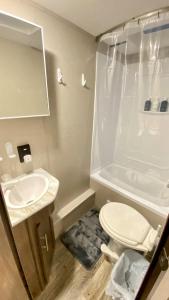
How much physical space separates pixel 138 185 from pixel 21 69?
6.04ft

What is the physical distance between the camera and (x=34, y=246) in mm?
955

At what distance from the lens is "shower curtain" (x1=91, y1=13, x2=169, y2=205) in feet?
4.62

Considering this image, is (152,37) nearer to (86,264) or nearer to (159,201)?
(159,201)

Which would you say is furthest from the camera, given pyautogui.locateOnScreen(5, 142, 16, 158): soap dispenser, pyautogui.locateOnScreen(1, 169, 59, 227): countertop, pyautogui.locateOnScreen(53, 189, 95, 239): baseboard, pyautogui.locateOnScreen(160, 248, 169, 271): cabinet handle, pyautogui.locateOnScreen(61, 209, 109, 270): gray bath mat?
pyautogui.locateOnScreen(53, 189, 95, 239): baseboard

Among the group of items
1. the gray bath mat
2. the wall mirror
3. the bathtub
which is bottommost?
the gray bath mat

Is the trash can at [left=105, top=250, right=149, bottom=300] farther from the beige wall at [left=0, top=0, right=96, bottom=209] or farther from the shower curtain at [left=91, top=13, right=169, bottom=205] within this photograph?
the beige wall at [left=0, top=0, right=96, bottom=209]

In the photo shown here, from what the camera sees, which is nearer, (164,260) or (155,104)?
(164,260)

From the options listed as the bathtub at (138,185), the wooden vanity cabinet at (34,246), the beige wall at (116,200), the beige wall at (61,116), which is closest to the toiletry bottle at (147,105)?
the beige wall at (61,116)

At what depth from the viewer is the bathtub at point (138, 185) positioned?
4.83 feet

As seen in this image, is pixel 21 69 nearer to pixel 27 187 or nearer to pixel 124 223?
pixel 27 187

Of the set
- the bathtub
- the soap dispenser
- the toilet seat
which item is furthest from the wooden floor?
the soap dispenser

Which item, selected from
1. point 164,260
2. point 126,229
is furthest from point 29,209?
point 126,229

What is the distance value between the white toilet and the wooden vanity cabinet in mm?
541

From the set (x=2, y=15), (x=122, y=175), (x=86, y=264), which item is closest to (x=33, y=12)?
(x=2, y=15)
